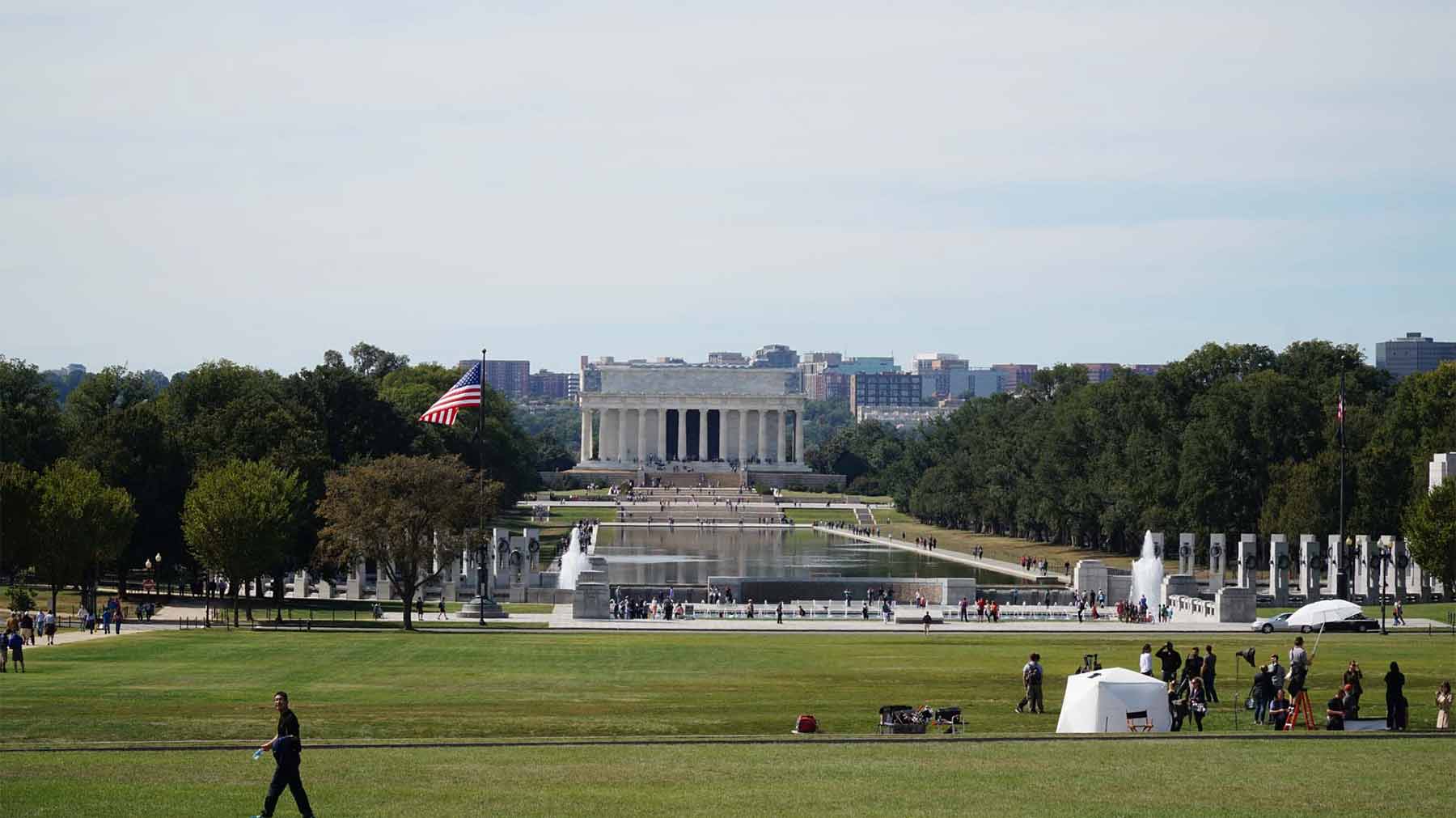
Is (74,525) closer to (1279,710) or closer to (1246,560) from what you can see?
(1279,710)

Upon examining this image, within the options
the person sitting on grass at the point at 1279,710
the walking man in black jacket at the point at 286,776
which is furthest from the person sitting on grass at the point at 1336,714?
the walking man in black jacket at the point at 286,776

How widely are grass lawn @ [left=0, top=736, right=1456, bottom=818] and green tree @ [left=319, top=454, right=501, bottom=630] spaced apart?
31.8 m

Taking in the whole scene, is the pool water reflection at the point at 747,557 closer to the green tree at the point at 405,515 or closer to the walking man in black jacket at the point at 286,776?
the green tree at the point at 405,515

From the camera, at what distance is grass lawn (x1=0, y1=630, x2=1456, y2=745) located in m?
31.2

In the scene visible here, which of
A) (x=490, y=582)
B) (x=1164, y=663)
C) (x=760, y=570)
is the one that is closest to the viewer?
(x=1164, y=663)

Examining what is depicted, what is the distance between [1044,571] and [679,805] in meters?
69.1

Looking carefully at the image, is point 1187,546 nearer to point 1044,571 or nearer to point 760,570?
point 1044,571

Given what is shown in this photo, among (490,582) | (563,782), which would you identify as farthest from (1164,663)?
(490,582)

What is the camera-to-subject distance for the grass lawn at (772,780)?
21.6 metres

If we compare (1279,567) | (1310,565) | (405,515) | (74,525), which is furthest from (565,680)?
(1310,565)

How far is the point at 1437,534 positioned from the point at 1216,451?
2870 centimetres

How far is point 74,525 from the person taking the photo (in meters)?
59.7

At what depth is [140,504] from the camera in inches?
2805

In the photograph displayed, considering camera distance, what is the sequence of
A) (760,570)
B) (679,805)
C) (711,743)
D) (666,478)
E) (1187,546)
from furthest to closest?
(666,478), (760,570), (1187,546), (711,743), (679,805)
